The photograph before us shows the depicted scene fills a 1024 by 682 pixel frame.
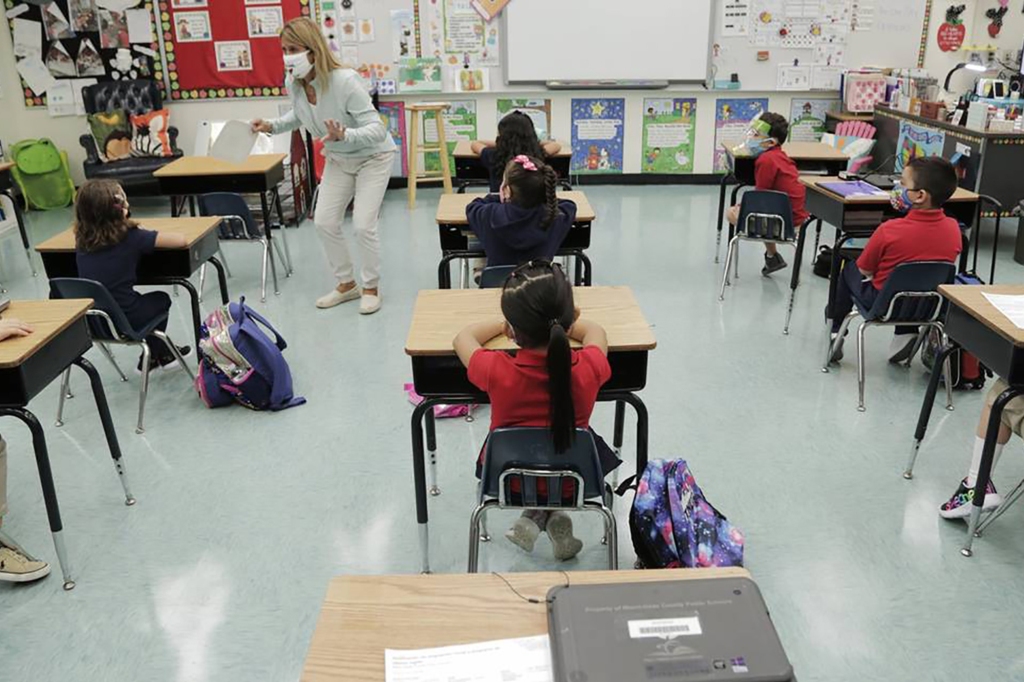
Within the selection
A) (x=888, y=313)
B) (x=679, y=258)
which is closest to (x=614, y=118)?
(x=679, y=258)

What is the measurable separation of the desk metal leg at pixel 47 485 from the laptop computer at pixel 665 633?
1.75m

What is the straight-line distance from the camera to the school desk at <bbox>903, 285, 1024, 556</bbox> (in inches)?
90.7

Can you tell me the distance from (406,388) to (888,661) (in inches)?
87.3

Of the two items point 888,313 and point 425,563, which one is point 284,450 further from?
point 888,313

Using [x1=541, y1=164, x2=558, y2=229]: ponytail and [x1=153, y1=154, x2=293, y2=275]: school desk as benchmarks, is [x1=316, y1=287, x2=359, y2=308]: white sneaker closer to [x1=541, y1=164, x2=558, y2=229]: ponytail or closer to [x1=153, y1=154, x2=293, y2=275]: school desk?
[x1=153, y1=154, x2=293, y2=275]: school desk

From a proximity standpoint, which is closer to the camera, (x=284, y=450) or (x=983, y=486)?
(x=983, y=486)

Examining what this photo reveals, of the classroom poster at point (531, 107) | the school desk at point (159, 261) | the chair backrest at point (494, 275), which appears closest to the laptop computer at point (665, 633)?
the chair backrest at point (494, 275)

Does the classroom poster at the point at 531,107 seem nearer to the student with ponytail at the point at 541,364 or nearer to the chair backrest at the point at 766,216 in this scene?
the chair backrest at the point at 766,216

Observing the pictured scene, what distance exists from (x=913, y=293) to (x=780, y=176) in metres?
1.75

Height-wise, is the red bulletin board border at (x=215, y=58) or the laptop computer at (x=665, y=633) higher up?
the red bulletin board border at (x=215, y=58)

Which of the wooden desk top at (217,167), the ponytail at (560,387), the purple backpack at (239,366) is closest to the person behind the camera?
the ponytail at (560,387)

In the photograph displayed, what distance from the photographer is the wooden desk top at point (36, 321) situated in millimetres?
2211

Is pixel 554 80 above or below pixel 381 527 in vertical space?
above

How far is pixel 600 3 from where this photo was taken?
7.54m
